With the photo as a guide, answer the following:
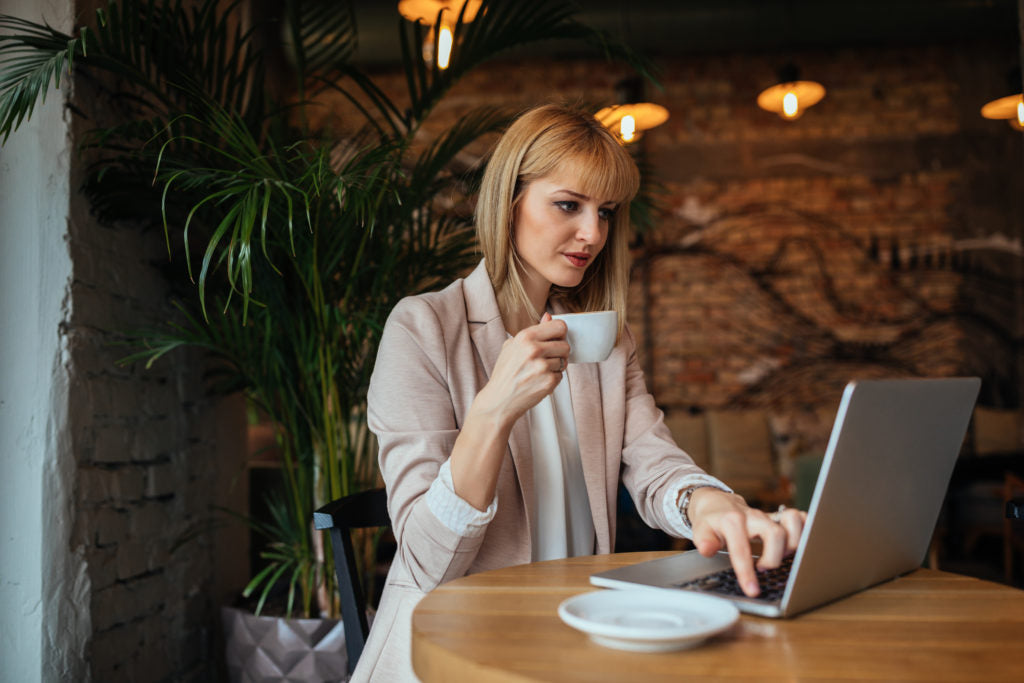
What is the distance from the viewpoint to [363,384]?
2.00 m

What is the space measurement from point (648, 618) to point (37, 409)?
130cm

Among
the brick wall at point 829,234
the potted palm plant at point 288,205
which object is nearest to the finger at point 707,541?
the potted palm plant at point 288,205

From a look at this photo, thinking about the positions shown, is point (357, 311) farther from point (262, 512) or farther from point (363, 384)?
point (262, 512)

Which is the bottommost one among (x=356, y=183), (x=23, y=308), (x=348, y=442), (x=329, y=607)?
(x=329, y=607)

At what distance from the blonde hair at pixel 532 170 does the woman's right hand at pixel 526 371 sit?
0.40 m

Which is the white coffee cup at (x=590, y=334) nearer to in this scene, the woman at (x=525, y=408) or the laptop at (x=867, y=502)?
the woman at (x=525, y=408)

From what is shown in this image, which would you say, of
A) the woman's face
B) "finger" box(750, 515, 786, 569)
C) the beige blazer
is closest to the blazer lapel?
the beige blazer

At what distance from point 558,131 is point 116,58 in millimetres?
900

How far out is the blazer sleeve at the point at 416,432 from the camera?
3.51ft

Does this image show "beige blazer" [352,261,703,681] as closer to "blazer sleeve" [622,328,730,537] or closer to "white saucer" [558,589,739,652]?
"blazer sleeve" [622,328,730,537]

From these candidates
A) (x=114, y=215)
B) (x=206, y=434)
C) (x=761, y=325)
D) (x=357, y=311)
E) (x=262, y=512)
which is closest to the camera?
(x=114, y=215)

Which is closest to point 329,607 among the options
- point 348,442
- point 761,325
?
point 348,442

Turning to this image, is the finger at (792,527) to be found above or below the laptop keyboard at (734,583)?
above

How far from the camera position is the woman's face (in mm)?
1422
